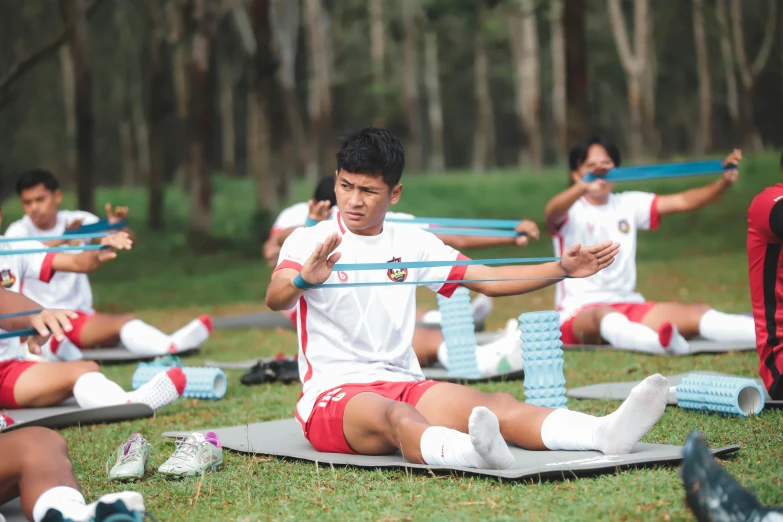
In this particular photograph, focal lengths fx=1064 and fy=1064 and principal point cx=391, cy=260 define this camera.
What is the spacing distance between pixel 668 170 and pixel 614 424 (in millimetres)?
3006

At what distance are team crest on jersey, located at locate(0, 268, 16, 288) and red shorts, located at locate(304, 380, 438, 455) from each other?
278 cm

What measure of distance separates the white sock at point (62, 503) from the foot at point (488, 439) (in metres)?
1.33

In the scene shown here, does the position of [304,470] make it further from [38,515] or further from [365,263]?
[38,515]

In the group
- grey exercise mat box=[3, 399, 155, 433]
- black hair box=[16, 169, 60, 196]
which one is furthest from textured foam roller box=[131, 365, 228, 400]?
black hair box=[16, 169, 60, 196]

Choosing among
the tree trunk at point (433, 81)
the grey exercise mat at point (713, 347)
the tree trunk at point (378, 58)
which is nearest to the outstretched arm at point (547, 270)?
the grey exercise mat at point (713, 347)

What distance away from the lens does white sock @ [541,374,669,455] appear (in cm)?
389

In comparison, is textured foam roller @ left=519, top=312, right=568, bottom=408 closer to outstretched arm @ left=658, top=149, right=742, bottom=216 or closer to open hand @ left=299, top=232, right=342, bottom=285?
open hand @ left=299, top=232, right=342, bottom=285

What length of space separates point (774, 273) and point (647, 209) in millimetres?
3138

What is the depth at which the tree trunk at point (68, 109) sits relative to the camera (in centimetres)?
3472

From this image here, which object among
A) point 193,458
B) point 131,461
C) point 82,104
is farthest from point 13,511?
point 82,104

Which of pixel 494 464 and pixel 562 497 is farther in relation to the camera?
pixel 494 464

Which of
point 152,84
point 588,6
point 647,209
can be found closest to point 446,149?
point 588,6

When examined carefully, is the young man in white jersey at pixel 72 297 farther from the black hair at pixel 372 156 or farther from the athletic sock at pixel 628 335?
the black hair at pixel 372 156

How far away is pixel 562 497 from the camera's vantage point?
3.71 metres
